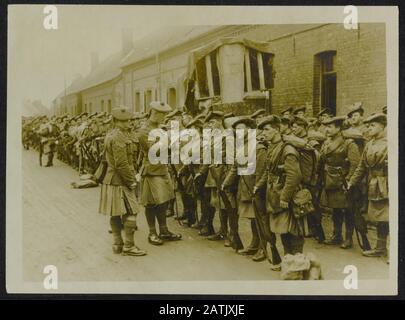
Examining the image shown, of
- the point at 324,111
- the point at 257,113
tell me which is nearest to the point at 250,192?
the point at 257,113

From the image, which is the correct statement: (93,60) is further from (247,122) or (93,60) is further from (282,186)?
(282,186)

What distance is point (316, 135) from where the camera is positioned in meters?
5.38

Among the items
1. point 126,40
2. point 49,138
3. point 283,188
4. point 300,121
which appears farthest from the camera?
point 49,138

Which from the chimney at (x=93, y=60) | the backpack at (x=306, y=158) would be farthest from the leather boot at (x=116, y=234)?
the backpack at (x=306, y=158)

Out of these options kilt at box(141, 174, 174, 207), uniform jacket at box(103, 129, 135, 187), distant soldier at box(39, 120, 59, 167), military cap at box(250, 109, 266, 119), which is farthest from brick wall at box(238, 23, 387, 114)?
distant soldier at box(39, 120, 59, 167)

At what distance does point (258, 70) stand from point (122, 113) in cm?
134

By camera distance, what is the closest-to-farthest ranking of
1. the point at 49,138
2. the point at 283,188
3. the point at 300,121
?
the point at 283,188 → the point at 300,121 → the point at 49,138

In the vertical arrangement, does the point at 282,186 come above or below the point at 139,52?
below

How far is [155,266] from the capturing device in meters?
5.43

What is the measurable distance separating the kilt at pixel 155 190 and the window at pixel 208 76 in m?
0.89

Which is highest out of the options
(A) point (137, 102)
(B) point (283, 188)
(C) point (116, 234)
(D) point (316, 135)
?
(A) point (137, 102)

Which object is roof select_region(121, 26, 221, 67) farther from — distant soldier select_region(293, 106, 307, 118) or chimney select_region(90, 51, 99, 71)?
distant soldier select_region(293, 106, 307, 118)
